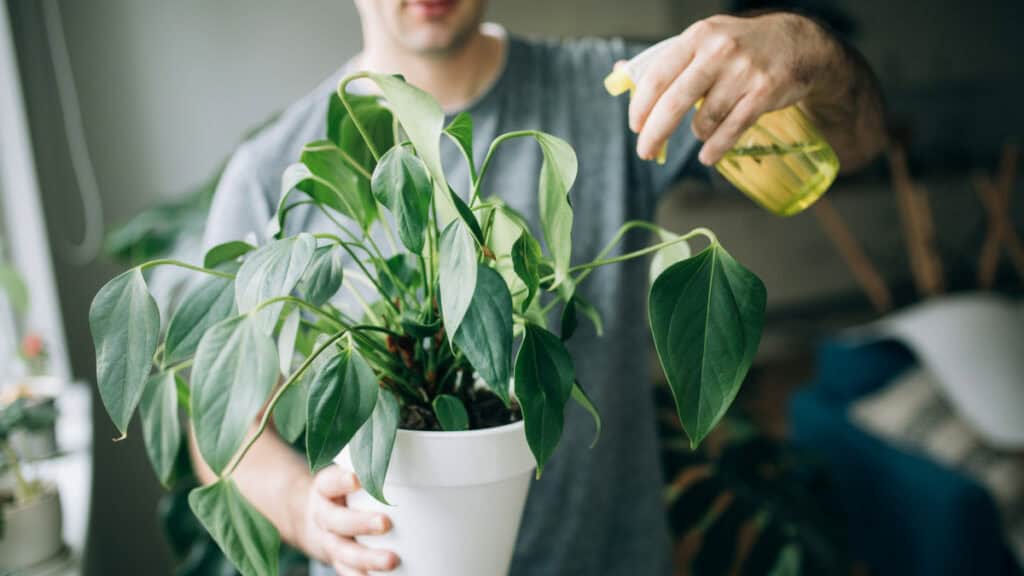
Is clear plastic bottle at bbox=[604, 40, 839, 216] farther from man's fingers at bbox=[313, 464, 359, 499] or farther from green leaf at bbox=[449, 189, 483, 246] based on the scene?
man's fingers at bbox=[313, 464, 359, 499]

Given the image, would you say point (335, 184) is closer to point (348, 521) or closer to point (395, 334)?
point (395, 334)

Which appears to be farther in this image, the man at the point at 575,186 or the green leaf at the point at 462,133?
the man at the point at 575,186

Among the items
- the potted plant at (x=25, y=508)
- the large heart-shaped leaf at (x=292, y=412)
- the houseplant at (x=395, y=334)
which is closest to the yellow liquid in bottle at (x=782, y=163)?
the houseplant at (x=395, y=334)

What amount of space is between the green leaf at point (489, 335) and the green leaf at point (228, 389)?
0.10m

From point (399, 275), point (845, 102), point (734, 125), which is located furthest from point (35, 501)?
point (845, 102)

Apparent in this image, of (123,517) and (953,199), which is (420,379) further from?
(953,199)

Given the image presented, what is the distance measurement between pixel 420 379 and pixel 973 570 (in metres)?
1.71

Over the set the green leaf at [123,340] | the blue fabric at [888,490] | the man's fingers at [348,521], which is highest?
the green leaf at [123,340]

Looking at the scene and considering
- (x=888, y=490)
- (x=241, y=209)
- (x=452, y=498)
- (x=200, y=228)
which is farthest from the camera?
(x=888, y=490)

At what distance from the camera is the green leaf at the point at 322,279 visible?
1.39 feet

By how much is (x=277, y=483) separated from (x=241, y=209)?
308 mm

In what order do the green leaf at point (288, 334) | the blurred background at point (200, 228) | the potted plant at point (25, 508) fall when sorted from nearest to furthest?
the green leaf at point (288, 334) → the potted plant at point (25, 508) → the blurred background at point (200, 228)

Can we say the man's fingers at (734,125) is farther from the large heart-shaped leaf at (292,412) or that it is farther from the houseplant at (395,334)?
the large heart-shaped leaf at (292,412)

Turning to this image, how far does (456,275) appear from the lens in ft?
1.25
